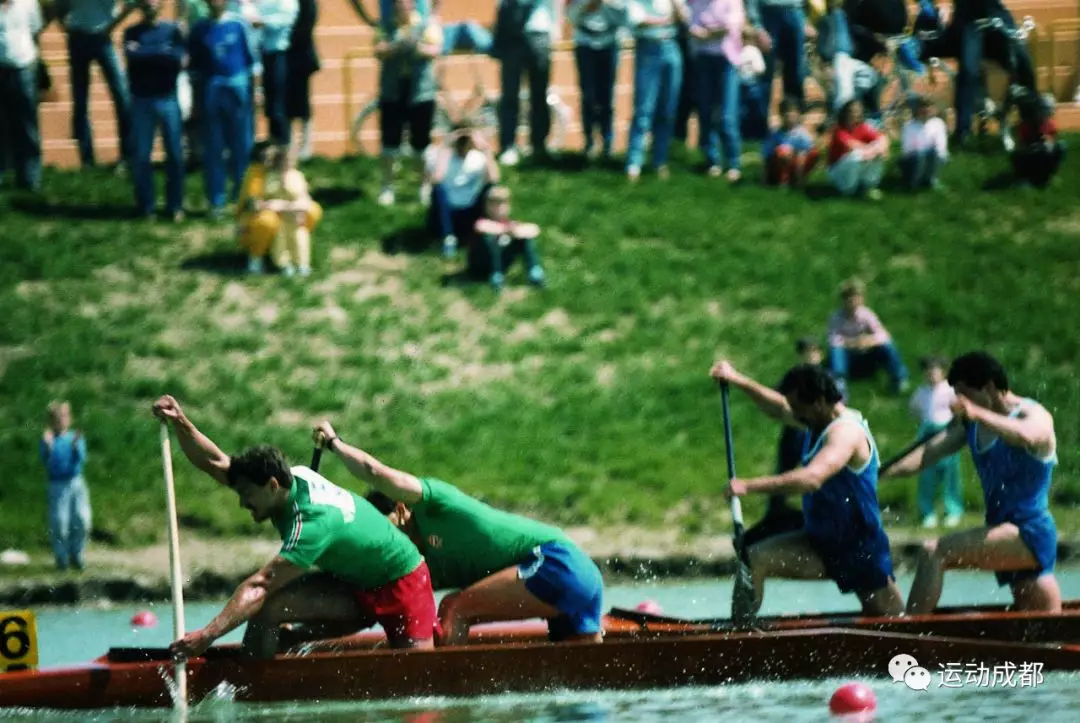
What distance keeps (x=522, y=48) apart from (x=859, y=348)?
16.8 ft

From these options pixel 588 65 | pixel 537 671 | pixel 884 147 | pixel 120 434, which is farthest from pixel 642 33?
pixel 537 671

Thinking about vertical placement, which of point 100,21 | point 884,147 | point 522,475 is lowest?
point 522,475

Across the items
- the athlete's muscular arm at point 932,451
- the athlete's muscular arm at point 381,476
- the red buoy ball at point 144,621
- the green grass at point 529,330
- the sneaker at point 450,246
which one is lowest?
the red buoy ball at point 144,621

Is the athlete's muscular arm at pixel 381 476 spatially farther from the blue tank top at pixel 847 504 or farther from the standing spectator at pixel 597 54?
the standing spectator at pixel 597 54

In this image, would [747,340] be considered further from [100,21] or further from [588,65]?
[100,21]

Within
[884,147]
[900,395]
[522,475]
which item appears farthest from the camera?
[884,147]

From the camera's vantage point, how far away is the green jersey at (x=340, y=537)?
36.6 feet

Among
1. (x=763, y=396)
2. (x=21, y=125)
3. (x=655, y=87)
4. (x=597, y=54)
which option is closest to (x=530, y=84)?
(x=597, y=54)

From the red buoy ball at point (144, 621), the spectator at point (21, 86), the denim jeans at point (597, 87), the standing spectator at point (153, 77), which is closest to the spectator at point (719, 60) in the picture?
the denim jeans at point (597, 87)

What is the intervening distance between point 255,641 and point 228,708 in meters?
0.38

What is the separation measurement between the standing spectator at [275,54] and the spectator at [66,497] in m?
5.13

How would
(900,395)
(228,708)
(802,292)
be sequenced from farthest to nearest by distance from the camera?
1. (802,292)
2. (900,395)
3. (228,708)

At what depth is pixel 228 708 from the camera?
11609 mm

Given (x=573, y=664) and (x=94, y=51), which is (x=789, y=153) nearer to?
(x=94, y=51)
